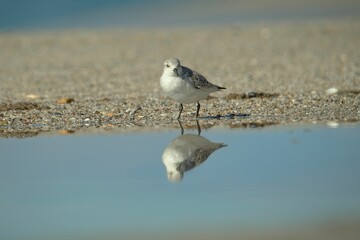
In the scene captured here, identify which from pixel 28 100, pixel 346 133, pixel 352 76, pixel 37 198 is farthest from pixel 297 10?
pixel 37 198

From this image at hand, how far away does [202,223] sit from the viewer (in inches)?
246

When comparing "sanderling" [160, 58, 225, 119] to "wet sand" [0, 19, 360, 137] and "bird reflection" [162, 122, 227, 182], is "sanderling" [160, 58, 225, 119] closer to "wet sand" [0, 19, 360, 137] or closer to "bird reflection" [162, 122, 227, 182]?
"wet sand" [0, 19, 360, 137]

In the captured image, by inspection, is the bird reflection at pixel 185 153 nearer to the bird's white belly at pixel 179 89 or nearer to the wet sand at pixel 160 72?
the bird's white belly at pixel 179 89

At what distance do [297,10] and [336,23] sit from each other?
1126 cm

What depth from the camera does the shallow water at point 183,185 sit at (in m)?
6.22

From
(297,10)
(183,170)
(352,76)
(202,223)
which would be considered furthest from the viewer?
(297,10)

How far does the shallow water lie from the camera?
6219 millimetres

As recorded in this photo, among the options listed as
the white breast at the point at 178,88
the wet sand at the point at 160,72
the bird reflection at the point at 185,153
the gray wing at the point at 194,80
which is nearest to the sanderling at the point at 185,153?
the bird reflection at the point at 185,153

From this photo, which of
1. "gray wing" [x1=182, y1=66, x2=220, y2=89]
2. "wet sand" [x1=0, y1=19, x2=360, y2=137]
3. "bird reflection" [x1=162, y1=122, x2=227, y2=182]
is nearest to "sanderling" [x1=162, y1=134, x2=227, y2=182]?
"bird reflection" [x1=162, y1=122, x2=227, y2=182]

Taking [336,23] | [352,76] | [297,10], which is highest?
[297,10]

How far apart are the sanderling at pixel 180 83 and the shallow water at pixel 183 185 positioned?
59 centimetres

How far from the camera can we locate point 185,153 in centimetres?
873

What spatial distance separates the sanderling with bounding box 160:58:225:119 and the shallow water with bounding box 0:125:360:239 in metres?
0.59

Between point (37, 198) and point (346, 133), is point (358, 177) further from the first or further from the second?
point (37, 198)
